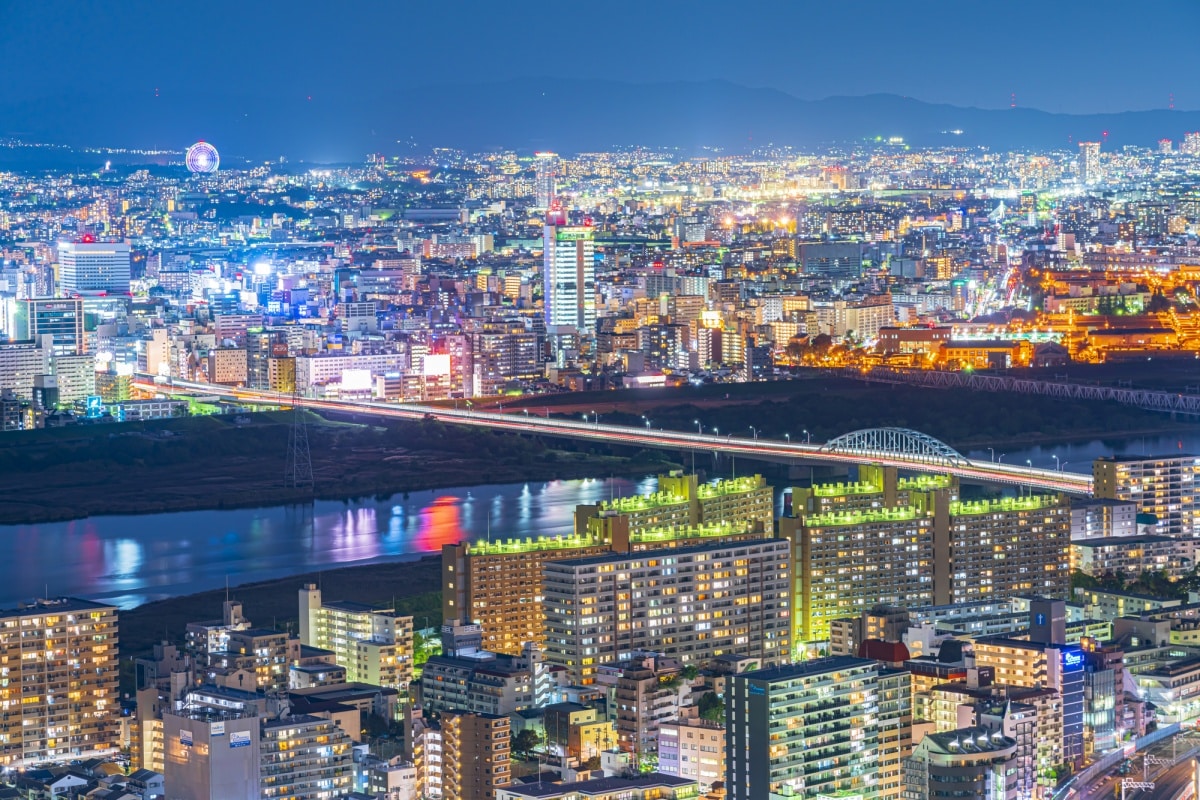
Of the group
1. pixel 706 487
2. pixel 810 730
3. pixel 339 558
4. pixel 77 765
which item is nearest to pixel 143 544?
pixel 339 558

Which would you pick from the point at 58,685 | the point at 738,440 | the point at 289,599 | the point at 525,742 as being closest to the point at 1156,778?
the point at 525,742

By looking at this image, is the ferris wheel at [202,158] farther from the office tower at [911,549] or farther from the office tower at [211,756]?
the office tower at [211,756]

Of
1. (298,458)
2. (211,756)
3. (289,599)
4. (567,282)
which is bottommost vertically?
(289,599)

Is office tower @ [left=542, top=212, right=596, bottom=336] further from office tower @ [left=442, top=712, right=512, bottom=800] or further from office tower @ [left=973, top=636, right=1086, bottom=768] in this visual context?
office tower @ [left=442, top=712, right=512, bottom=800]

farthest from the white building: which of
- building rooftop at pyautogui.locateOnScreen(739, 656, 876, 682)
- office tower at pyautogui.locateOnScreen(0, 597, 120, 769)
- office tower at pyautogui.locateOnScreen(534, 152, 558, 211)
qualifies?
building rooftop at pyautogui.locateOnScreen(739, 656, 876, 682)

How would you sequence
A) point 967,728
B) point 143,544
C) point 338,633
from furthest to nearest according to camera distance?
point 143,544
point 338,633
point 967,728

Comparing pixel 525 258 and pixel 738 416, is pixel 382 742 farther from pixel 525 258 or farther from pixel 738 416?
pixel 525 258

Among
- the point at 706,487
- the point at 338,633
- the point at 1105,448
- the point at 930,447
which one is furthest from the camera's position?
the point at 1105,448

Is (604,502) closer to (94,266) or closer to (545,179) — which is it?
(94,266)
